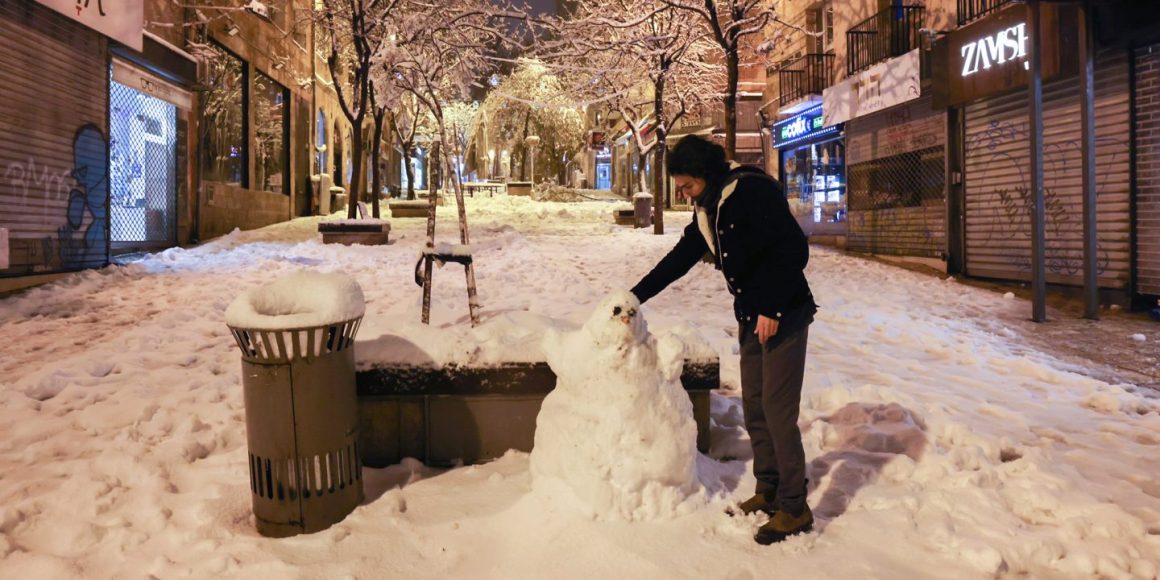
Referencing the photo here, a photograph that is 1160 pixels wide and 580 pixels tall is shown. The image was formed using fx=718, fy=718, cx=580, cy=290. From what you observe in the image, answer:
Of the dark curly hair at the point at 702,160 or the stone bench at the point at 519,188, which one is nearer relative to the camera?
the dark curly hair at the point at 702,160

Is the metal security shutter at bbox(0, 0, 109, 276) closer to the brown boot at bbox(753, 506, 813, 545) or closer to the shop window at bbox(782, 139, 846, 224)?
the brown boot at bbox(753, 506, 813, 545)

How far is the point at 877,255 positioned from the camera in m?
16.7

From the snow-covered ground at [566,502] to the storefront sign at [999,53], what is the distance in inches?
211

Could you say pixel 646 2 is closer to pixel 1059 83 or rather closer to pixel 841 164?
pixel 841 164

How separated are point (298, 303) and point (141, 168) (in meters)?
13.2

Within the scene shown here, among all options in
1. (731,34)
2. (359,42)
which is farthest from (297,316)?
(359,42)

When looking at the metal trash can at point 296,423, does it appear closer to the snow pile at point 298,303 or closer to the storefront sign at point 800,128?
the snow pile at point 298,303

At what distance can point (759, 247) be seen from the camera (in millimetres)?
3229

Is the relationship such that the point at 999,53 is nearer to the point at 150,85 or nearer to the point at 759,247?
the point at 759,247

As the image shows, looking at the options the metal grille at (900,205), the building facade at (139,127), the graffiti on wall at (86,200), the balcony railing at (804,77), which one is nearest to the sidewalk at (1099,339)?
the metal grille at (900,205)

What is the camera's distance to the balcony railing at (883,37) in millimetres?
15617

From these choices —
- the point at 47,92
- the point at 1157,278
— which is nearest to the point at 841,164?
the point at 1157,278

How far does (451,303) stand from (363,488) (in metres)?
6.13

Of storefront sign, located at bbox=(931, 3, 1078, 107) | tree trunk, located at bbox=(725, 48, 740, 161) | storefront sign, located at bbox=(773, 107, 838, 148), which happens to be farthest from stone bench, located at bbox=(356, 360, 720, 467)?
storefront sign, located at bbox=(773, 107, 838, 148)
